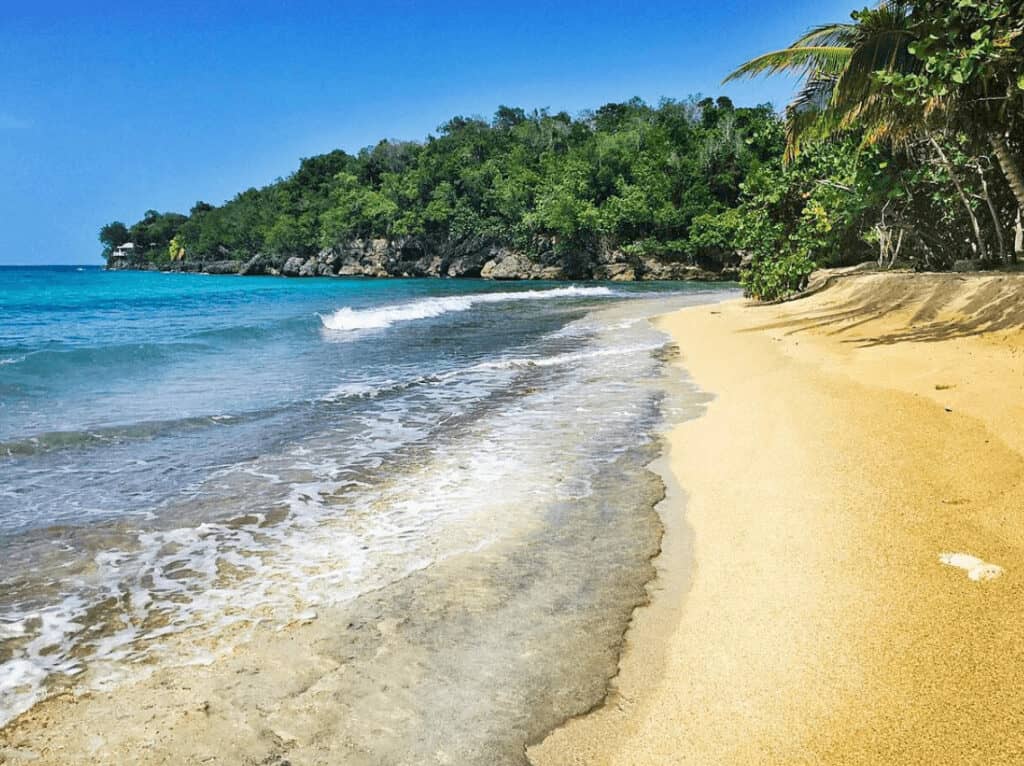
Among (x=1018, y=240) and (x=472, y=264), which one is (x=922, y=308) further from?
(x=472, y=264)

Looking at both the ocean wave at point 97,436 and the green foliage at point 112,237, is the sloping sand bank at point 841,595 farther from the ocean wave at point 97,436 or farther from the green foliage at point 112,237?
the green foliage at point 112,237

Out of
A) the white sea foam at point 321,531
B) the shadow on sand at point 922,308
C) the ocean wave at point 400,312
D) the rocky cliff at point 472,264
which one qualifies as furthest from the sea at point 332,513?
the rocky cliff at point 472,264

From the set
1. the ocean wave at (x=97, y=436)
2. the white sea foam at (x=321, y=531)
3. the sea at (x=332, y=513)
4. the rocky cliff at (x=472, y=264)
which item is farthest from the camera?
the rocky cliff at (x=472, y=264)

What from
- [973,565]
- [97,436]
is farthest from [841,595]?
[97,436]

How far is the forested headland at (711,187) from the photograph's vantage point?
31.5ft

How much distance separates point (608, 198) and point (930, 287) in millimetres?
47814

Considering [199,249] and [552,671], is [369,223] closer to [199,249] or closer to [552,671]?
[199,249]

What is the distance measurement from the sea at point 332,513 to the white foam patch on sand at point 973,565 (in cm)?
148

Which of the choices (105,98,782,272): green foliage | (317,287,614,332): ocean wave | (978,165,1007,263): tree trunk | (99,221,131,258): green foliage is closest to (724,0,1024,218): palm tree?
(978,165,1007,263): tree trunk

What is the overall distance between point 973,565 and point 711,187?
2264 inches

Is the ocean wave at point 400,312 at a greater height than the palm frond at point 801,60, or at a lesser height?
lesser

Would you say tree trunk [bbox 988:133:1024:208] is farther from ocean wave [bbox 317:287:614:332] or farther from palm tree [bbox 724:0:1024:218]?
ocean wave [bbox 317:287:614:332]

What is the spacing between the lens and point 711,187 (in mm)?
55500

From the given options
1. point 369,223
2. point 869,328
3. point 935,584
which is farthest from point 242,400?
point 369,223
